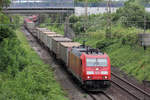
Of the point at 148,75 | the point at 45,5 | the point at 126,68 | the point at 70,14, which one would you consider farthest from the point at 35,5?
the point at 148,75

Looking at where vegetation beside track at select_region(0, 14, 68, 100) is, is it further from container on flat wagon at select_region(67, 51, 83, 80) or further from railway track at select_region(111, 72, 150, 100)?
railway track at select_region(111, 72, 150, 100)

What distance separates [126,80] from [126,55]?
672 cm

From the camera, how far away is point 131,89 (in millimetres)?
22500

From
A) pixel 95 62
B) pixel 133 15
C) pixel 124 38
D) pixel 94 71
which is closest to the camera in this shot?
pixel 94 71

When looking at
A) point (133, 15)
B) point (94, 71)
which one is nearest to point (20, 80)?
point (94, 71)

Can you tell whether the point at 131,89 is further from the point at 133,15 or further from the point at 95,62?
the point at 133,15

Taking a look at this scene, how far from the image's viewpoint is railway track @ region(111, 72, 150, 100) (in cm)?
2033

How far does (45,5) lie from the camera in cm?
5134

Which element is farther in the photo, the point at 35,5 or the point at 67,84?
the point at 35,5

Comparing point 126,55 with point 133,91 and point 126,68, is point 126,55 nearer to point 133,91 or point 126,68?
point 126,68

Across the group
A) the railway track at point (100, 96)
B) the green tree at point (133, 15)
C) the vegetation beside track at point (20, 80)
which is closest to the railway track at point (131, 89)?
the railway track at point (100, 96)

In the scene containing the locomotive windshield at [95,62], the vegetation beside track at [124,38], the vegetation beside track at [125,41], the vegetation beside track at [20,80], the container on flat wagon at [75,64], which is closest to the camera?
the vegetation beside track at [20,80]

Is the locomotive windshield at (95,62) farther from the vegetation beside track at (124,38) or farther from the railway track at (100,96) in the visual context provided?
the vegetation beside track at (124,38)

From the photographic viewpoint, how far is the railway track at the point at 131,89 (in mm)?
20328
